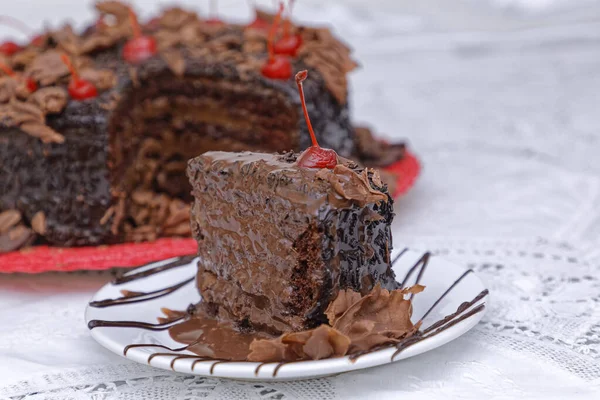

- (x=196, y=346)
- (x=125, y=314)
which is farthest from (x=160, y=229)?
(x=196, y=346)

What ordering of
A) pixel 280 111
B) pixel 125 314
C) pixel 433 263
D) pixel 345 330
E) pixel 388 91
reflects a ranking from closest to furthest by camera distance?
pixel 345 330, pixel 125 314, pixel 433 263, pixel 280 111, pixel 388 91

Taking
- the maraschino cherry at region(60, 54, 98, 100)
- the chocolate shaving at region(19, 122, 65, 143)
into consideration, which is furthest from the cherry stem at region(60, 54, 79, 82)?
the chocolate shaving at region(19, 122, 65, 143)

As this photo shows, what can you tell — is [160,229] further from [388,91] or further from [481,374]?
[388,91]

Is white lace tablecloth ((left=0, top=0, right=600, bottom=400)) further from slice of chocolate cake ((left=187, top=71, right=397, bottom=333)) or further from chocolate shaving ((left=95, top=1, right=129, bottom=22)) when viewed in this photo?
chocolate shaving ((left=95, top=1, right=129, bottom=22))

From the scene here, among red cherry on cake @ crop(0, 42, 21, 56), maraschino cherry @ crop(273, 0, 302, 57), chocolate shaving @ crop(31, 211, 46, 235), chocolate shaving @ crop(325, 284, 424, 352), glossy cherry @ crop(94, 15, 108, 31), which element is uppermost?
glossy cherry @ crop(94, 15, 108, 31)

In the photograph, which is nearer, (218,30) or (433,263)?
(433,263)

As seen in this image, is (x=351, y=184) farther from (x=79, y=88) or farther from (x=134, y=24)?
(x=134, y=24)

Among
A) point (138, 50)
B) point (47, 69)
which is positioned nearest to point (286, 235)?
point (47, 69)
